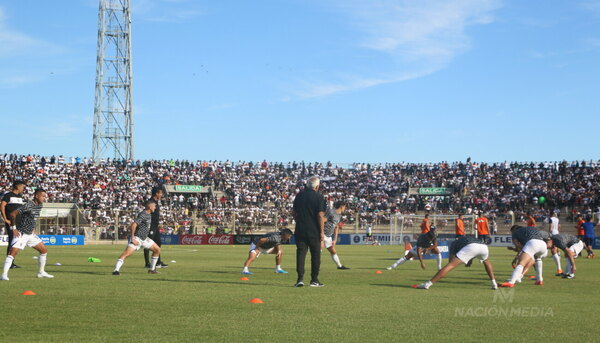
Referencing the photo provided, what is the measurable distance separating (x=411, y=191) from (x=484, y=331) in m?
60.0

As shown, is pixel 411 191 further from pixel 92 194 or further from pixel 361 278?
pixel 361 278

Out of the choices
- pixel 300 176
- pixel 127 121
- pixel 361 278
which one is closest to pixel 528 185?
pixel 300 176

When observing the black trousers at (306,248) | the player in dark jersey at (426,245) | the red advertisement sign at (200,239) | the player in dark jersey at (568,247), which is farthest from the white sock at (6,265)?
the red advertisement sign at (200,239)

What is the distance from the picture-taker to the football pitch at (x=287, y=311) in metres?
8.05

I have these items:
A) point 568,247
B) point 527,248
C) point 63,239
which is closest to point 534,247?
point 527,248

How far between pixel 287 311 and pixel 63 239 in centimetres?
3969

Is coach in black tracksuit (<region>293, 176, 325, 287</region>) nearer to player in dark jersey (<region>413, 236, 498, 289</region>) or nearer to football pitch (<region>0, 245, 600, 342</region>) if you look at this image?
football pitch (<region>0, 245, 600, 342</region>)

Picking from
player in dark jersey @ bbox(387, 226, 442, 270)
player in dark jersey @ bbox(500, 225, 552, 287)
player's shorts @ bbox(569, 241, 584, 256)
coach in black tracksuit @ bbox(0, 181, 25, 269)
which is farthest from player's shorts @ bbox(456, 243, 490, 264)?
coach in black tracksuit @ bbox(0, 181, 25, 269)

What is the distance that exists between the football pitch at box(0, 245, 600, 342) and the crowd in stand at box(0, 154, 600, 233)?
1554 inches

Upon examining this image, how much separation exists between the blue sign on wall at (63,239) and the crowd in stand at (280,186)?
4.75 meters

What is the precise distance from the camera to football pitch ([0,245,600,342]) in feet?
26.4

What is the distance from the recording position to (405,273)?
1906 centimetres

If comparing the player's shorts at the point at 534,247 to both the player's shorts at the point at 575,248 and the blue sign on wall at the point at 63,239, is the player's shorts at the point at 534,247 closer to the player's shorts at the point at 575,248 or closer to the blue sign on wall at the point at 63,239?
the player's shorts at the point at 575,248

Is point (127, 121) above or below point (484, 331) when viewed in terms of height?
above
